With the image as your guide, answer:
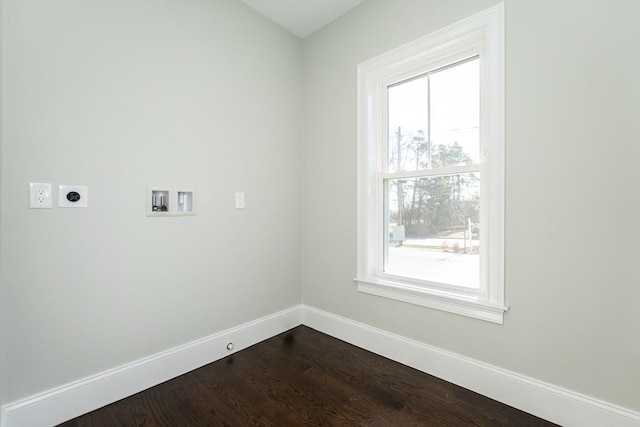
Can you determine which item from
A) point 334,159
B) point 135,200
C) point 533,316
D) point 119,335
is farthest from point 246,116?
point 533,316

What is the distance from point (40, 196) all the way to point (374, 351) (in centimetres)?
233

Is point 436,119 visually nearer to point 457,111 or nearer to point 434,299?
point 457,111

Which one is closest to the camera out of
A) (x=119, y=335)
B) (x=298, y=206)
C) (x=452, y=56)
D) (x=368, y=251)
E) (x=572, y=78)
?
(x=572, y=78)

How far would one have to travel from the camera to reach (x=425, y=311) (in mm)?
2012

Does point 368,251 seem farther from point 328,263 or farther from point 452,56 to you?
point 452,56

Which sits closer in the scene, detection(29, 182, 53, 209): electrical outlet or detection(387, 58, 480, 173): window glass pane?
detection(29, 182, 53, 209): electrical outlet

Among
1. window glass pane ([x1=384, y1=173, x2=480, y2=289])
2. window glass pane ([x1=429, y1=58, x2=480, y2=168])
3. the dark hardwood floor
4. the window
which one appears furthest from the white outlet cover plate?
window glass pane ([x1=429, y1=58, x2=480, y2=168])

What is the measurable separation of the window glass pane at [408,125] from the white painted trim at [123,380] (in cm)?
178

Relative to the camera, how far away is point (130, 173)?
5.81 feet

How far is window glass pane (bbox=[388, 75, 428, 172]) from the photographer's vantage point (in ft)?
7.04

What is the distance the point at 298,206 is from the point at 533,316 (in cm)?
198

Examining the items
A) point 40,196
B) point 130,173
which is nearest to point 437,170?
point 130,173

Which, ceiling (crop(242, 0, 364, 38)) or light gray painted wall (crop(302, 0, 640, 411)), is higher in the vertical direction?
ceiling (crop(242, 0, 364, 38))

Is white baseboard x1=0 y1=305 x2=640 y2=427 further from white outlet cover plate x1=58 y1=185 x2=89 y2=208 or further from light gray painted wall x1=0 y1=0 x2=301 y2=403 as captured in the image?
white outlet cover plate x1=58 y1=185 x2=89 y2=208
